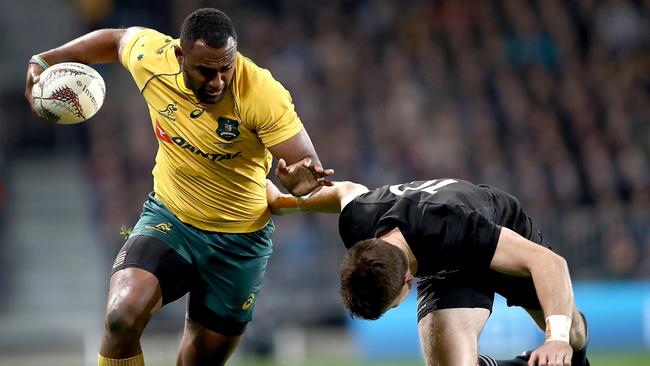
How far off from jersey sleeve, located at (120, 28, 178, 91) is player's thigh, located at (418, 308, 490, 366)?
2.16 meters

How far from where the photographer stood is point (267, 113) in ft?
20.4

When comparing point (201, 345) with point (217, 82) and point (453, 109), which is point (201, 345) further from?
point (453, 109)

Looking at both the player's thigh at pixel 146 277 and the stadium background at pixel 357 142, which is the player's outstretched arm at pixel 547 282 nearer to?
the player's thigh at pixel 146 277

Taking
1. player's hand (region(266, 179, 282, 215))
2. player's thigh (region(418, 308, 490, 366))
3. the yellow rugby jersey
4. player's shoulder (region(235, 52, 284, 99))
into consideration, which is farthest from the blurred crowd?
player's shoulder (region(235, 52, 284, 99))

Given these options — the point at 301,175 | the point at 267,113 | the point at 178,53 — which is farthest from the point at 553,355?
the point at 178,53

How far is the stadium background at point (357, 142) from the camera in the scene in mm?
13383

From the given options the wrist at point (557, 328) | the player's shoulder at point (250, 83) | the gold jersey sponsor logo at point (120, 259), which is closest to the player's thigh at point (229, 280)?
the gold jersey sponsor logo at point (120, 259)

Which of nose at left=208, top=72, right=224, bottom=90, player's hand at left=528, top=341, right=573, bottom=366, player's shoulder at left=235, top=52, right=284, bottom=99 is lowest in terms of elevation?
player's hand at left=528, top=341, right=573, bottom=366

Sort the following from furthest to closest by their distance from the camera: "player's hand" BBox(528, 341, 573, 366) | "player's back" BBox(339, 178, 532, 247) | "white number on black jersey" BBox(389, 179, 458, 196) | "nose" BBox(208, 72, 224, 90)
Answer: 1. "white number on black jersey" BBox(389, 179, 458, 196)
2. "nose" BBox(208, 72, 224, 90)
3. "player's back" BBox(339, 178, 532, 247)
4. "player's hand" BBox(528, 341, 573, 366)

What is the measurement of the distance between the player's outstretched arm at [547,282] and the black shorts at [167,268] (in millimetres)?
1872

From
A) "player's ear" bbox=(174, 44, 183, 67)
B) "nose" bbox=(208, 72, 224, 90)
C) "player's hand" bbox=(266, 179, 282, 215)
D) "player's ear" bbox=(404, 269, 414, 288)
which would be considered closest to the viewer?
"player's ear" bbox=(404, 269, 414, 288)

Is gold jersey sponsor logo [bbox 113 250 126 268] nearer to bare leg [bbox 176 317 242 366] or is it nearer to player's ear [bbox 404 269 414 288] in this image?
bare leg [bbox 176 317 242 366]

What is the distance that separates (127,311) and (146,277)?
0.93ft

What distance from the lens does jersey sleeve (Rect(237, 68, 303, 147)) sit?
6.22 m
